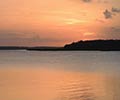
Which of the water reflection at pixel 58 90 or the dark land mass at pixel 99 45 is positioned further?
the dark land mass at pixel 99 45

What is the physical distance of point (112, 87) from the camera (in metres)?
18.6

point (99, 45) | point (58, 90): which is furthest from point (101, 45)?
point (58, 90)

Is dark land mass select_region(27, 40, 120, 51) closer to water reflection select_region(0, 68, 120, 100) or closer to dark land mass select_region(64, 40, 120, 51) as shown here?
dark land mass select_region(64, 40, 120, 51)

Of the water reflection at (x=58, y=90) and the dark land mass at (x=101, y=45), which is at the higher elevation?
the dark land mass at (x=101, y=45)

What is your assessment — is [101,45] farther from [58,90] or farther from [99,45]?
[58,90]

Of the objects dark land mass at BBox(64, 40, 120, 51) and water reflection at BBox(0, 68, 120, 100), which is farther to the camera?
dark land mass at BBox(64, 40, 120, 51)

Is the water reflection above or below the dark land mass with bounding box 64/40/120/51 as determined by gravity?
below

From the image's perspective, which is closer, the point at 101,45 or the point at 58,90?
the point at 58,90

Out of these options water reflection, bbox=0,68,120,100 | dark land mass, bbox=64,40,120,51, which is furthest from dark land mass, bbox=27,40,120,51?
water reflection, bbox=0,68,120,100

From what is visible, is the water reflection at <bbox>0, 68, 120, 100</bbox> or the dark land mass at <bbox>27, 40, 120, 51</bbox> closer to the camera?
the water reflection at <bbox>0, 68, 120, 100</bbox>

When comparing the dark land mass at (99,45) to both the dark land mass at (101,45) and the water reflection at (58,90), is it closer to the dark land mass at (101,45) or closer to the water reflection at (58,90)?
the dark land mass at (101,45)

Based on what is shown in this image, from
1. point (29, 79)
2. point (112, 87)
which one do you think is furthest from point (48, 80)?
point (112, 87)

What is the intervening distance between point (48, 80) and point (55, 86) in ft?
8.81

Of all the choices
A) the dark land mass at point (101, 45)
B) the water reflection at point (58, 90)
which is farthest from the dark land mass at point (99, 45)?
the water reflection at point (58, 90)
